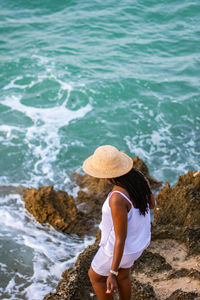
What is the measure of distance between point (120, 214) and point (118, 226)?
0.34 ft

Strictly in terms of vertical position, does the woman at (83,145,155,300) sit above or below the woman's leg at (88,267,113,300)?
above

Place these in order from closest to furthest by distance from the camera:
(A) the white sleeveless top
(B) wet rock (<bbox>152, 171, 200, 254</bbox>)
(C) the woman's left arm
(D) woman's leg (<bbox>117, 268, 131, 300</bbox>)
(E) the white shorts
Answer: (C) the woman's left arm
(A) the white sleeveless top
(E) the white shorts
(D) woman's leg (<bbox>117, 268, 131, 300</bbox>)
(B) wet rock (<bbox>152, 171, 200, 254</bbox>)

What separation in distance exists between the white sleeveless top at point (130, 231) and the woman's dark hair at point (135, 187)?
0.15 ft

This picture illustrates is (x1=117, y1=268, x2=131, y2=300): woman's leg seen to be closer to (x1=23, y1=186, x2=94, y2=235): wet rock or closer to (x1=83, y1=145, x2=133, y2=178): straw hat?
(x1=83, y1=145, x2=133, y2=178): straw hat

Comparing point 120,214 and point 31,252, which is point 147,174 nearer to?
point 31,252

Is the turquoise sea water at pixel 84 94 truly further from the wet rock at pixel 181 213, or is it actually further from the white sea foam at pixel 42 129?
the wet rock at pixel 181 213

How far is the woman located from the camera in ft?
9.20

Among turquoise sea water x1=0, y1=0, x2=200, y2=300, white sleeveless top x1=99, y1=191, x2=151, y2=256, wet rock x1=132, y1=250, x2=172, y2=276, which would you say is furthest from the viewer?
turquoise sea water x1=0, y1=0, x2=200, y2=300

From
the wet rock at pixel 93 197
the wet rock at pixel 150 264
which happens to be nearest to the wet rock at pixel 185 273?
the wet rock at pixel 150 264

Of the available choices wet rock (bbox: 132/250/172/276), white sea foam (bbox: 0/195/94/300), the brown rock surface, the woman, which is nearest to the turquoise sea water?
white sea foam (bbox: 0/195/94/300)

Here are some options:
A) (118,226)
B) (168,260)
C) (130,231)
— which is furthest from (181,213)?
(118,226)

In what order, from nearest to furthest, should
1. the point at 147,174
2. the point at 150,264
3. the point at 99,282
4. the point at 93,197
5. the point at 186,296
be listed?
the point at 99,282, the point at 186,296, the point at 150,264, the point at 93,197, the point at 147,174

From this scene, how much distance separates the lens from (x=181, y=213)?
489 centimetres

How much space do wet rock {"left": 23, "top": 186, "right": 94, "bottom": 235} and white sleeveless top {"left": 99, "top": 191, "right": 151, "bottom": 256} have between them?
2.71 meters
